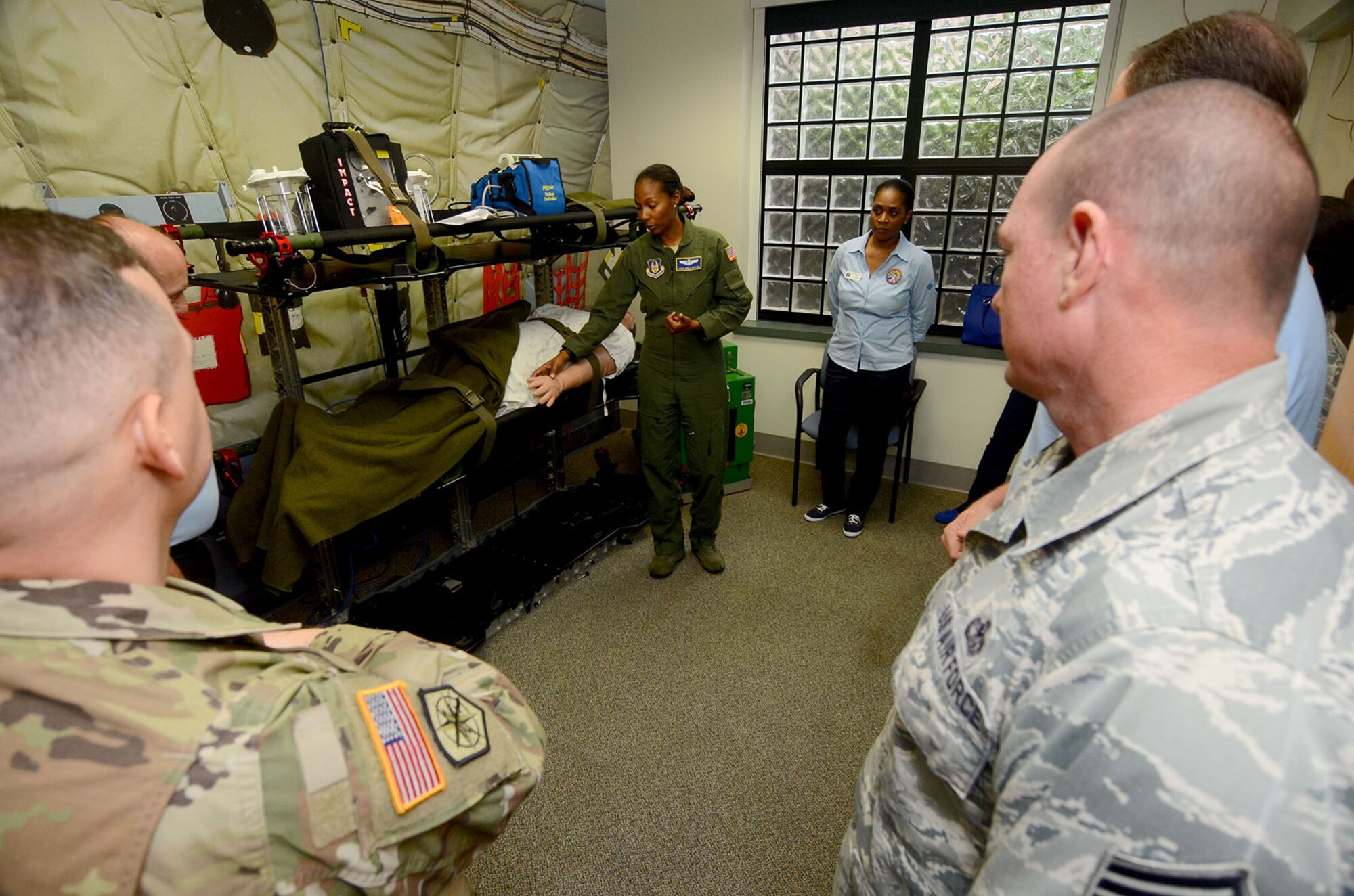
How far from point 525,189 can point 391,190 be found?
58cm

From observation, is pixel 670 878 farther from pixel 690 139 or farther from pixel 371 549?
Answer: pixel 690 139

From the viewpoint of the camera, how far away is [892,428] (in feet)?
10.8

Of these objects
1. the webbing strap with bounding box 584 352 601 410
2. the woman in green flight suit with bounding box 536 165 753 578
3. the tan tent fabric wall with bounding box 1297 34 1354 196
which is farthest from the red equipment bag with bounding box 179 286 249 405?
the tan tent fabric wall with bounding box 1297 34 1354 196

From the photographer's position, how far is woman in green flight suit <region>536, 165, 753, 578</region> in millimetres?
2660

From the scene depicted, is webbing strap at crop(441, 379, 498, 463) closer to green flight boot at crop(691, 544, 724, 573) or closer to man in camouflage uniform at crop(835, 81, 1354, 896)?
green flight boot at crop(691, 544, 724, 573)

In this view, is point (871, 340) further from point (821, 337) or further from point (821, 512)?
point (821, 512)

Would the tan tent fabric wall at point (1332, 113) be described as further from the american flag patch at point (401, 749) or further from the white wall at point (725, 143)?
the american flag patch at point (401, 749)

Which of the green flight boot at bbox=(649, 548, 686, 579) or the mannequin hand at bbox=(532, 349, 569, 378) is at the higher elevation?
the mannequin hand at bbox=(532, 349, 569, 378)

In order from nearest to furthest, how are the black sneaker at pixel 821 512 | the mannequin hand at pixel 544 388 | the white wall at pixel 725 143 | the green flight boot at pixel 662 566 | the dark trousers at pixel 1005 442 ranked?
the mannequin hand at pixel 544 388
the dark trousers at pixel 1005 442
the green flight boot at pixel 662 566
the black sneaker at pixel 821 512
the white wall at pixel 725 143

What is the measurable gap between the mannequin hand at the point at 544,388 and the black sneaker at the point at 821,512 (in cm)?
153

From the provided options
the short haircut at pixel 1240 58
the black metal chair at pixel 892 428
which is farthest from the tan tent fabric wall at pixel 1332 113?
the short haircut at pixel 1240 58

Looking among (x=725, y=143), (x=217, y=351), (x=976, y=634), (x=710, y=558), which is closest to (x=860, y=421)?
(x=710, y=558)

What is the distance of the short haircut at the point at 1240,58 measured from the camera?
37.9 inches

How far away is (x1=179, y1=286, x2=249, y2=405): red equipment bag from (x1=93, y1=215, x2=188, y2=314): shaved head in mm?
806
